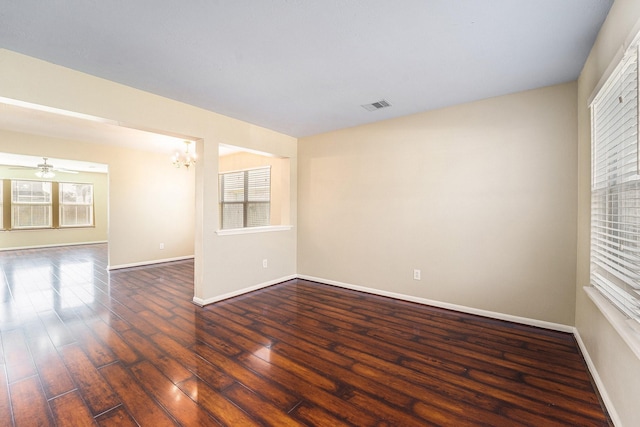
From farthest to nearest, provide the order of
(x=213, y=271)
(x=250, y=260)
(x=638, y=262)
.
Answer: (x=250, y=260)
(x=213, y=271)
(x=638, y=262)

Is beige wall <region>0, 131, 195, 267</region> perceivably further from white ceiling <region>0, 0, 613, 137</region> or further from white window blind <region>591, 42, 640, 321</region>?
white window blind <region>591, 42, 640, 321</region>

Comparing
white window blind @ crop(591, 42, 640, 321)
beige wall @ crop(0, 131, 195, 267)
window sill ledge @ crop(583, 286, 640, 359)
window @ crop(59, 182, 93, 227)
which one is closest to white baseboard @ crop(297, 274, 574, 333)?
white window blind @ crop(591, 42, 640, 321)

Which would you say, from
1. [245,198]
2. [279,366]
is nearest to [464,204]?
[279,366]

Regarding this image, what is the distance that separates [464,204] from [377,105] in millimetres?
1542

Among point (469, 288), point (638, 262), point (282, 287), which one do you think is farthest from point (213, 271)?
point (638, 262)

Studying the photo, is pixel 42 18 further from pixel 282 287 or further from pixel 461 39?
pixel 282 287

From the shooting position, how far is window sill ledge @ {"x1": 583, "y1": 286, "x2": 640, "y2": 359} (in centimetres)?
126

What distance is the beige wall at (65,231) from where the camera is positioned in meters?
7.48

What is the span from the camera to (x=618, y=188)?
5.54 feet

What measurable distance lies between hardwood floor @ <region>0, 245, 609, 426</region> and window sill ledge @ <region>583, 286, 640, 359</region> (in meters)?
0.60

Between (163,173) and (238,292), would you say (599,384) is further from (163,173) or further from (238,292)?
(163,173)

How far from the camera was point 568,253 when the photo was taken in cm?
262

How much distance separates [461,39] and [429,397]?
2.48 m

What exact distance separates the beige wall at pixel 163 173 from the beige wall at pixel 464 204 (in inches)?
34.9
